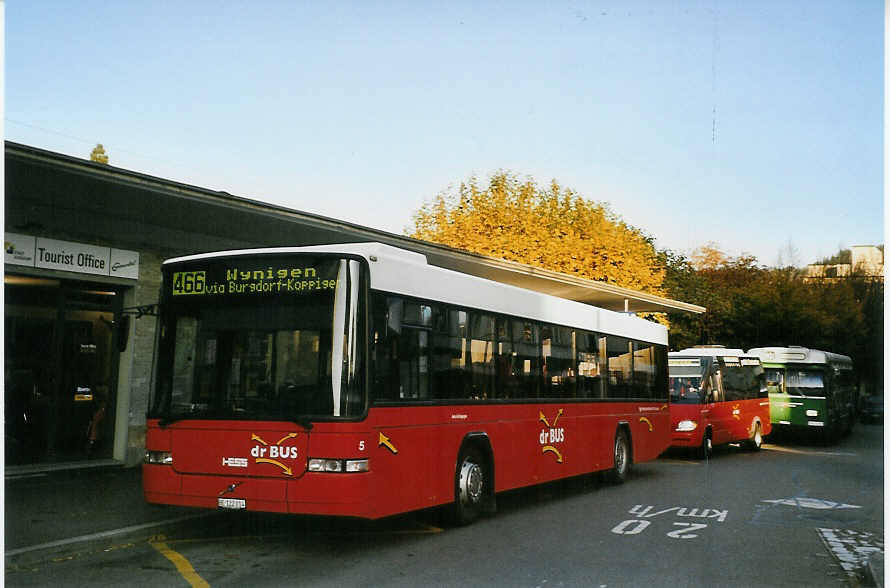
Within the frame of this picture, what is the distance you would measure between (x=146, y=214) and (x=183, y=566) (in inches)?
286

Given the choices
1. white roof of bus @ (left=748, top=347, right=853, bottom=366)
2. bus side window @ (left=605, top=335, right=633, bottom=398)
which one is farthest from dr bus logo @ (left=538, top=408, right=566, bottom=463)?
white roof of bus @ (left=748, top=347, right=853, bottom=366)

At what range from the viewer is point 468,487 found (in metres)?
10.8

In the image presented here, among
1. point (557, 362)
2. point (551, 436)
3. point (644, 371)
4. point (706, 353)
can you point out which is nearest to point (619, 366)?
point (644, 371)

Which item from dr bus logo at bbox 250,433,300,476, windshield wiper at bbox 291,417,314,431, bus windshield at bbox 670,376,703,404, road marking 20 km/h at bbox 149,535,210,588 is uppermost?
bus windshield at bbox 670,376,703,404

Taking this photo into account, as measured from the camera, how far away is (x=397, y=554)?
8969 mm

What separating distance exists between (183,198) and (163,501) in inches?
190

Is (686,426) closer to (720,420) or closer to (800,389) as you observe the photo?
(720,420)

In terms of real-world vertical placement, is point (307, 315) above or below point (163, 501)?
above

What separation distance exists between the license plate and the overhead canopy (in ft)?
15.5

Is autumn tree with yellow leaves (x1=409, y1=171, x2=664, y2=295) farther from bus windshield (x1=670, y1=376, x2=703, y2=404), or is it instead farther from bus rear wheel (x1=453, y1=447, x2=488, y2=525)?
bus rear wheel (x1=453, y1=447, x2=488, y2=525)

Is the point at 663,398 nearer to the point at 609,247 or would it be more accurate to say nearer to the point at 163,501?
the point at 163,501

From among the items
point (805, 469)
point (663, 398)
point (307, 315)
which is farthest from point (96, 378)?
point (805, 469)

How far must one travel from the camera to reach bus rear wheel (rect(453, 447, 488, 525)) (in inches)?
416

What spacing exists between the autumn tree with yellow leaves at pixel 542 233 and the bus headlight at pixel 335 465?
28.3 meters
